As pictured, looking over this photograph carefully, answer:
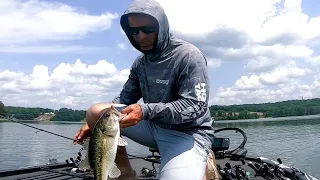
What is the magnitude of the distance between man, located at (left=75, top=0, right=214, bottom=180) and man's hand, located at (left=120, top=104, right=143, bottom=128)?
0.21m

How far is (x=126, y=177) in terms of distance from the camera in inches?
215

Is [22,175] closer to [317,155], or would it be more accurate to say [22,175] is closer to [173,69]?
[173,69]

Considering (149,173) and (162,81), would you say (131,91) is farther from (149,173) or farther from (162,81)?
(149,173)

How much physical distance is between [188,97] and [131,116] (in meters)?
0.83

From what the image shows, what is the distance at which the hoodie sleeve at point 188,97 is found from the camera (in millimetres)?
4488

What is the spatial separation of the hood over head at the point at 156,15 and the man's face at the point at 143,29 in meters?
0.06

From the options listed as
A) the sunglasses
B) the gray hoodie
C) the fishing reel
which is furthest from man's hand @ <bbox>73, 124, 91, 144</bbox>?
the fishing reel

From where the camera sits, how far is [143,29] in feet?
15.7

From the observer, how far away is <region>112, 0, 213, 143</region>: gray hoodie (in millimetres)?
4555

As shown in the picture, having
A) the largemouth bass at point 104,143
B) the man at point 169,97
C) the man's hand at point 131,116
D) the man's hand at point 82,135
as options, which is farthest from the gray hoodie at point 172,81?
the man's hand at point 82,135

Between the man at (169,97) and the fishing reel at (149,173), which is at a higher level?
the man at (169,97)

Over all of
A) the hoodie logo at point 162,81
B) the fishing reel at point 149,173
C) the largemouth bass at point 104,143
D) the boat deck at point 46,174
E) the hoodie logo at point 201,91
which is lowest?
the boat deck at point 46,174

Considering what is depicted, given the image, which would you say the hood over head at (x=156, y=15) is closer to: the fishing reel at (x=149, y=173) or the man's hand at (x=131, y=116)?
the man's hand at (x=131, y=116)

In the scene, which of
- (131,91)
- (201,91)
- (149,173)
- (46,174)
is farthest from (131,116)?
(46,174)
